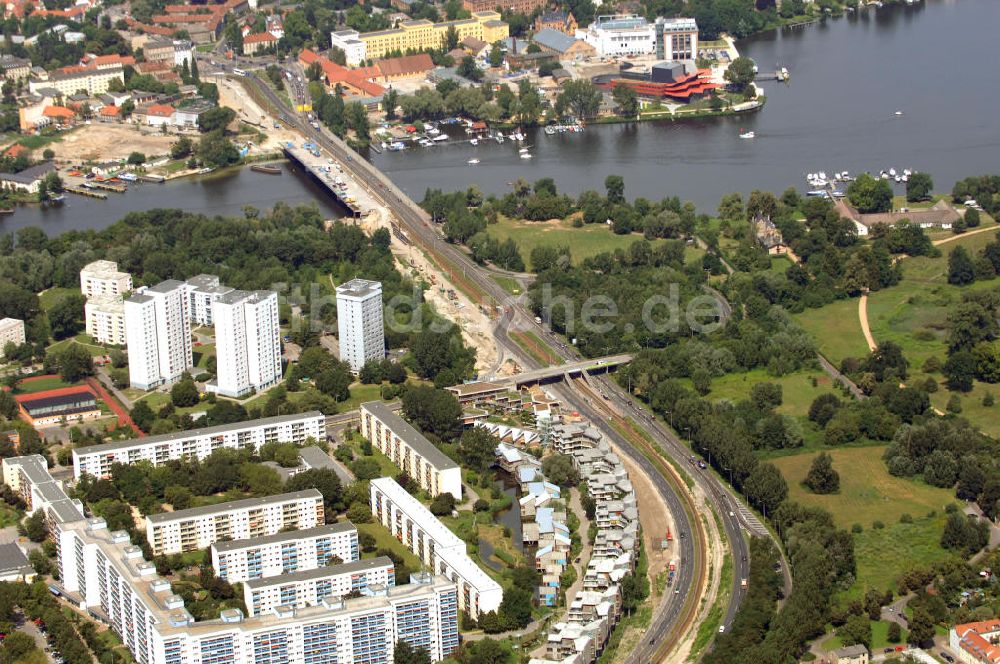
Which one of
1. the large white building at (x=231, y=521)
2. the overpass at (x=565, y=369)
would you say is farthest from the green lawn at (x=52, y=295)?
the large white building at (x=231, y=521)

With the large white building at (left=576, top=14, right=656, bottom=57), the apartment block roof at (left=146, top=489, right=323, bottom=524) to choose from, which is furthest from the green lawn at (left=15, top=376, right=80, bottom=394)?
the large white building at (left=576, top=14, right=656, bottom=57)

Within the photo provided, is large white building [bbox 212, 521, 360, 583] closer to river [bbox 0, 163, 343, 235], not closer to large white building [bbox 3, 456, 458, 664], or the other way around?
large white building [bbox 3, 456, 458, 664]

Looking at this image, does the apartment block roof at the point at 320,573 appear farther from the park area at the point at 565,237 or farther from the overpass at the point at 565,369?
the park area at the point at 565,237

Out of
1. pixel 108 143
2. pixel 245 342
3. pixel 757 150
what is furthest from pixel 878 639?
pixel 108 143

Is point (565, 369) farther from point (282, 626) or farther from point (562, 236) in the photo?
point (282, 626)

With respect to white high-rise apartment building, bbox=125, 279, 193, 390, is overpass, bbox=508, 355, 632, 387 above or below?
below

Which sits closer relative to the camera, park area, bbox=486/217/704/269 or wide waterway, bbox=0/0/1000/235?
park area, bbox=486/217/704/269
